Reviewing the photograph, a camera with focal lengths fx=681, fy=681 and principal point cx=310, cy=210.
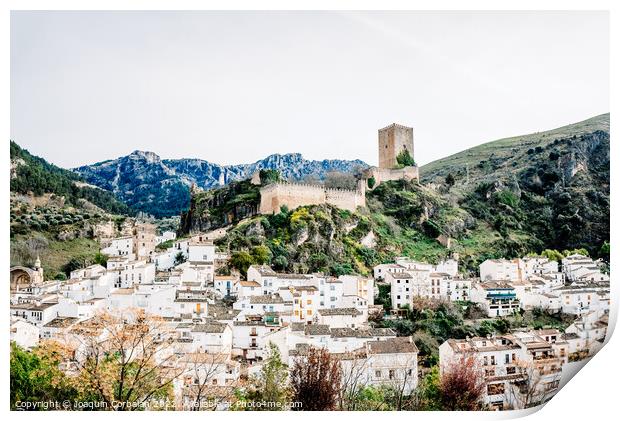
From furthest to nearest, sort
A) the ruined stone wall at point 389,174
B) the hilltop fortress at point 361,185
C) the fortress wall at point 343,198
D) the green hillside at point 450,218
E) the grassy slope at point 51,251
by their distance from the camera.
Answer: the ruined stone wall at point 389,174 < the fortress wall at point 343,198 < the hilltop fortress at point 361,185 < the green hillside at point 450,218 < the grassy slope at point 51,251

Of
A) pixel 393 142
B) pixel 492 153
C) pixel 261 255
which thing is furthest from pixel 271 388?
pixel 492 153

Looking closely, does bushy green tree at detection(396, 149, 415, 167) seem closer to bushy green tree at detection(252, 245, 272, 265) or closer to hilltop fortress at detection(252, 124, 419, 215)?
hilltop fortress at detection(252, 124, 419, 215)

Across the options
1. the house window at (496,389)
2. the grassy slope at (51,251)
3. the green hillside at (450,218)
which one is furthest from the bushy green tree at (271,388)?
the grassy slope at (51,251)

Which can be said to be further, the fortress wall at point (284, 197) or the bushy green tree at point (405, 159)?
the bushy green tree at point (405, 159)

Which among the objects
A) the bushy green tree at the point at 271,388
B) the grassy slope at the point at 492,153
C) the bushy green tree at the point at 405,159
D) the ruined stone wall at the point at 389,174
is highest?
the grassy slope at the point at 492,153

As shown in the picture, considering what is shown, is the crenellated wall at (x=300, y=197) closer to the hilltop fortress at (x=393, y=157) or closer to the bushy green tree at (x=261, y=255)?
the hilltop fortress at (x=393, y=157)

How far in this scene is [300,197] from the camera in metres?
19.2

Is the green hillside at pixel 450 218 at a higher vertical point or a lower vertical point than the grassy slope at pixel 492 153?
lower

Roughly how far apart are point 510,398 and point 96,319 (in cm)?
597

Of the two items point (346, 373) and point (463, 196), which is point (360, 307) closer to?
point (346, 373)

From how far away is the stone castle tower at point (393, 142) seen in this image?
870 inches

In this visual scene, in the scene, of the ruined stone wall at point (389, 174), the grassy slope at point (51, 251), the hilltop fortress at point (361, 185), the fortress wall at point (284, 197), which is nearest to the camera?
the grassy slope at point (51, 251)

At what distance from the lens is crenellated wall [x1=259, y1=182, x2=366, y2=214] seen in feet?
61.7
